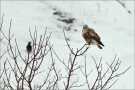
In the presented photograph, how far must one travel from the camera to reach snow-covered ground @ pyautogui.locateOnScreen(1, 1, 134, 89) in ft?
41.8

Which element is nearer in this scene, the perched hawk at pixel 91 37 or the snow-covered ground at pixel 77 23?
the perched hawk at pixel 91 37

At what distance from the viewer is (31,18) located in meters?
15.6

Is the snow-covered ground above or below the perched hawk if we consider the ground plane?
above

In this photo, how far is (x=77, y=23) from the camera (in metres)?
15.5

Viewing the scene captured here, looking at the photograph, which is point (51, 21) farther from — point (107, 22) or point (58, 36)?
point (107, 22)

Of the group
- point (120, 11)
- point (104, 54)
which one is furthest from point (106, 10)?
point (104, 54)

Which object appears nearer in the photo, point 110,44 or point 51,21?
point 110,44

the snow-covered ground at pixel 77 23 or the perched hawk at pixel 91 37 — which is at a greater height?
the snow-covered ground at pixel 77 23

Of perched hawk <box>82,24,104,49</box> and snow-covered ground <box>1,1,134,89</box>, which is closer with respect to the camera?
perched hawk <box>82,24,104,49</box>

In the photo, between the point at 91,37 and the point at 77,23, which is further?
the point at 77,23

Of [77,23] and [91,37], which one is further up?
[77,23]

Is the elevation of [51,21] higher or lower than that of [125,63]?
higher

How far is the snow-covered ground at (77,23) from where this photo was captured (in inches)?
501

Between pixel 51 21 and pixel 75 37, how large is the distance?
6.74 feet
